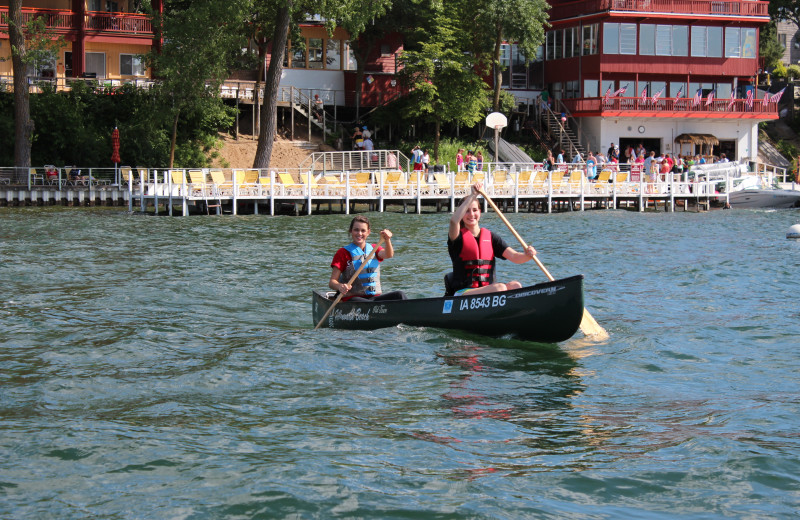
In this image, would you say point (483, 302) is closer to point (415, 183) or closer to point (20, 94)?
point (415, 183)

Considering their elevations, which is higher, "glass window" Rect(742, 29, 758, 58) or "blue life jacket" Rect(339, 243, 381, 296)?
"glass window" Rect(742, 29, 758, 58)

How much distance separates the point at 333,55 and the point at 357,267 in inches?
1654

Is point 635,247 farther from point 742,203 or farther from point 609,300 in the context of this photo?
point 742,203

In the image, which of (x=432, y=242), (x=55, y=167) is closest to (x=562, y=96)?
(x=55, y=167)

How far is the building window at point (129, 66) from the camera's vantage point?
50.2 meters

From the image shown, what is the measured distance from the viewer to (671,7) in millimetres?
55344

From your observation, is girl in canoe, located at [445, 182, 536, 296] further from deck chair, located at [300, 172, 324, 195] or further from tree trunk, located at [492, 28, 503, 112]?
tree trunk, located at [492, 28, 503, 112]

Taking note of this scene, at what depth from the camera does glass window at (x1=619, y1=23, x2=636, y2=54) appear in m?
55.1

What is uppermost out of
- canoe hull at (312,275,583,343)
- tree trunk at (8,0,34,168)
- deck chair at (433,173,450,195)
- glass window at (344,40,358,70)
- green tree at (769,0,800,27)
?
green tree at (769,0,800,27)

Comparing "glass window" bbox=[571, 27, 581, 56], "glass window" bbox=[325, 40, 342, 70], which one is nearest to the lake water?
"glass window" bbox=[325, 40, 342, 70]

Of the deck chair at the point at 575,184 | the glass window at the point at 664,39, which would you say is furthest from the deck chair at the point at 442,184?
the glass window at the point at 664,39

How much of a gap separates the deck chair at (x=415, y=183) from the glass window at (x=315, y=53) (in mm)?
17843

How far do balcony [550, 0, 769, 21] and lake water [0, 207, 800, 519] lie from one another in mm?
37989

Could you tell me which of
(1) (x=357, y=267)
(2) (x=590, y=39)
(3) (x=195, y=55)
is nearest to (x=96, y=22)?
(3) (x=195, y=55)
